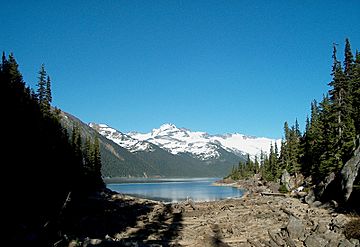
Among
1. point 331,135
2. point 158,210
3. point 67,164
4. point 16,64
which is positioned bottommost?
point 158,210

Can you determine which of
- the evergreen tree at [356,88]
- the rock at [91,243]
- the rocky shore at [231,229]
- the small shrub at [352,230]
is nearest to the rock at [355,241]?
the rocky shore at [231,229]

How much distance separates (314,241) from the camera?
20781 mm

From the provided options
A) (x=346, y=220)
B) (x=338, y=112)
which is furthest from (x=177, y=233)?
(x=338, y=112)

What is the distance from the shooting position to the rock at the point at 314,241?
20531 mm

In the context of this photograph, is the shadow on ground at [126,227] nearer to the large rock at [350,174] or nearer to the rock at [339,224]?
the rock at [339,224]

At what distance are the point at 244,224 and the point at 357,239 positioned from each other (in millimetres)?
13263

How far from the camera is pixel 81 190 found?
235ft

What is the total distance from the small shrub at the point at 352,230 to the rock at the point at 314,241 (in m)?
1.73

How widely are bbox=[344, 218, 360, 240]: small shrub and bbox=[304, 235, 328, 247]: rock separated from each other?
1.73 metres

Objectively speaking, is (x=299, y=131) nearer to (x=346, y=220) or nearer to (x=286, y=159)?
(x=286, y=159)

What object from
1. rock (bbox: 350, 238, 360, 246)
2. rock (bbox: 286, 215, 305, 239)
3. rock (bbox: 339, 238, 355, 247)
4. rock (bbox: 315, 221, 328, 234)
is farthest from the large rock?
rock (bbox: 339, 238, 355, 247)

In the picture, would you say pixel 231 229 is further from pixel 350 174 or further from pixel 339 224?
pixel 350 174

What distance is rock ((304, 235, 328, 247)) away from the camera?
20.5 meters

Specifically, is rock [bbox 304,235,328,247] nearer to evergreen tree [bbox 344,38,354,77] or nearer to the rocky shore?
the rocky shore
